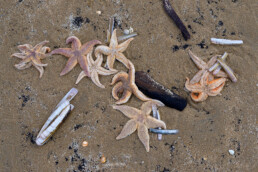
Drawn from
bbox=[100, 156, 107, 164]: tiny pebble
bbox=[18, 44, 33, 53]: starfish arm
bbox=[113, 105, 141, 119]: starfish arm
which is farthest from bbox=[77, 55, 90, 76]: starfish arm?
bbox=[100, 156, 107, 164]: tiny pebble

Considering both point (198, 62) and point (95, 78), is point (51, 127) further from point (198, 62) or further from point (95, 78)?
point (198, 62)

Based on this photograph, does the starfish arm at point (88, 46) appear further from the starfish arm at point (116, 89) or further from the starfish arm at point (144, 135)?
the starfish arm at point (144, 135)

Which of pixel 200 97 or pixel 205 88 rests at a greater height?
pixel 205 88

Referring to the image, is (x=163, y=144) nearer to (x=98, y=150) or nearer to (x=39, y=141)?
(x=98, y=150)

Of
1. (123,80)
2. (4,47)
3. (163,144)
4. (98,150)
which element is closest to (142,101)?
(123,80)

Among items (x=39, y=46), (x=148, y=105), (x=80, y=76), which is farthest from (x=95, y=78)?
(x=39, y=46)

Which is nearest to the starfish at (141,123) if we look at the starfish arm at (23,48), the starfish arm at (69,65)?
the starfish arm at (69,65)

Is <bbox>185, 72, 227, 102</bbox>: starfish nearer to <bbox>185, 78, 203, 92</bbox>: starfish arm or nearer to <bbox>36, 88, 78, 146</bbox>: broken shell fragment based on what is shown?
<bbox>185, 78, 203, 92</bbox>: starfish arm
